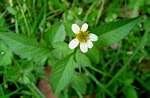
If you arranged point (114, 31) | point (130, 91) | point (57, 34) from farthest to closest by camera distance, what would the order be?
point (130, 91) → point (57, 34) → point (114, 31)

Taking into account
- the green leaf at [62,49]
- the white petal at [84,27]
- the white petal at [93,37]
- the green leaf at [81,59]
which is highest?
the white petal at [84,27]

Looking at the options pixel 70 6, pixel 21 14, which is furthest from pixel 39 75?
pixel 70 6

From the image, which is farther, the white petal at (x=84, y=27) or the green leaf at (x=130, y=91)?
the green leaf at (x=130, y=91)

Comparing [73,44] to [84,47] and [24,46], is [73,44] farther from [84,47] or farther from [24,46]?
[24,46]

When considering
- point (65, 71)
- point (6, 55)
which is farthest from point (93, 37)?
point (6, 55)

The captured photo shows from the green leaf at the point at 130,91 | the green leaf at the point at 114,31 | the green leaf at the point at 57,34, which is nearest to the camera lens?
the green leaf at the point at 114,31

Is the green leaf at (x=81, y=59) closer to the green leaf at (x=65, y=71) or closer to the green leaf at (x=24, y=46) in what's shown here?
the green leaf at (x=65, y=71)

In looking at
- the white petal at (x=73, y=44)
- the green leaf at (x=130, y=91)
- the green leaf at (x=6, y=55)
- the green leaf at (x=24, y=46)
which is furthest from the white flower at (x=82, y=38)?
the green leaf at (x=130, y=91)
